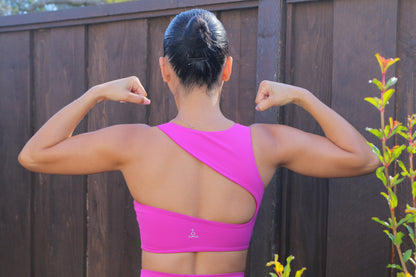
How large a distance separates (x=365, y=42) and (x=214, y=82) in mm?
847

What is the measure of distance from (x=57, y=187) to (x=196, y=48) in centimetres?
213

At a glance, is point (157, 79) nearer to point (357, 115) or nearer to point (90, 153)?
point (90, 153)

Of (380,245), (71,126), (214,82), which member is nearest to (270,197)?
(380,245)

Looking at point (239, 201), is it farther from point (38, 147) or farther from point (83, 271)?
point (83, 271)

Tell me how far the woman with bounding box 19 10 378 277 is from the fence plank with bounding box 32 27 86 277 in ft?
4.96

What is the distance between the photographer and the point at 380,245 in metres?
2.14

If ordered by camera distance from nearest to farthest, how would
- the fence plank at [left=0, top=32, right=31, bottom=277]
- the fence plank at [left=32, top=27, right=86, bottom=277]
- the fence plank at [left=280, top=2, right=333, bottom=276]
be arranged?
the fence plank at [left=280, top=2, right=333, bottom=276]
the fence plank at [left=32, top=27, right=86, bottom=277]
the fence plank at [left=0, top=32, right=31, bottom=277]

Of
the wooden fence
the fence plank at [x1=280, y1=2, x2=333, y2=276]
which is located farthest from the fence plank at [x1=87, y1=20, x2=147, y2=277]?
the fence plank at [x1=280, y1=2, x2=333, y2=276]

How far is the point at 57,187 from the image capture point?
3385 millimetres

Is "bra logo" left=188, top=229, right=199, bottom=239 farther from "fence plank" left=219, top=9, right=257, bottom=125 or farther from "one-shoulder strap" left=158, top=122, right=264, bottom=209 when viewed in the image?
"fence plank" left=219, top=9, right=257, bottom=125

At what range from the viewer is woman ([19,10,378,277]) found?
5.71ft

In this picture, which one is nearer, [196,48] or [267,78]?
[196,48]

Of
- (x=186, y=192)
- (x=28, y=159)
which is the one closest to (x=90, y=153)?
(x=28, y=159)

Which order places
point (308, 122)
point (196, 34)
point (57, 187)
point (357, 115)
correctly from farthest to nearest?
point (57, 187)
point (308, 122)
point (357, 115)
point (196, 34)
